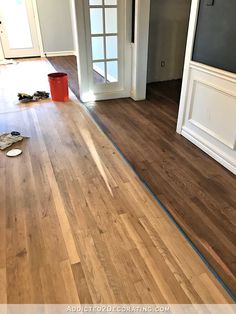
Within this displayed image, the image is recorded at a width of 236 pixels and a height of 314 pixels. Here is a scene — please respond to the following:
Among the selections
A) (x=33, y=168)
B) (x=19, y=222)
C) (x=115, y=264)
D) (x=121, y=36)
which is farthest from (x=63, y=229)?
(x=121, y=36)

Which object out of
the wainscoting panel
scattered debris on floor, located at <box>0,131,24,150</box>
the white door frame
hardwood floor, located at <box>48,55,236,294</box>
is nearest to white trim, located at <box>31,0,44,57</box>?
the white door frame

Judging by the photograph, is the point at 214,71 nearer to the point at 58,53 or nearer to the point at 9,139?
the point at 9,139

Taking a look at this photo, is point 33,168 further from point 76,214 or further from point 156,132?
point 156,132

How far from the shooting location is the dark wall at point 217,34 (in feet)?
6.88

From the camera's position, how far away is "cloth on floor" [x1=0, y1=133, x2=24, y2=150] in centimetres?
279

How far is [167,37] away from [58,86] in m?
2.19

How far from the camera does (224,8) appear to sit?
2.12 m

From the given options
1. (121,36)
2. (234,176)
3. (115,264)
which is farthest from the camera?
(121,36)

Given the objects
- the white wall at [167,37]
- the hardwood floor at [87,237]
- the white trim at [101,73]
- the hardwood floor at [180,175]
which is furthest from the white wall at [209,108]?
the white wall at [167,37]

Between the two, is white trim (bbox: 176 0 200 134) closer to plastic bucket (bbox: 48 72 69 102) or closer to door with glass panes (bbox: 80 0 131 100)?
door with glass panes (bbox: 80 0 131 100)

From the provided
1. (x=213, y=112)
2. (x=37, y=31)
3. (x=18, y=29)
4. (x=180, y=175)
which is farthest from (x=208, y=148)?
(x=18, y=29)

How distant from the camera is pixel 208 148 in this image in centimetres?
266

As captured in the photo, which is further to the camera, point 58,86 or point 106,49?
point 58,86

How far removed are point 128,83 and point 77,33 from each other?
3.50 feet
